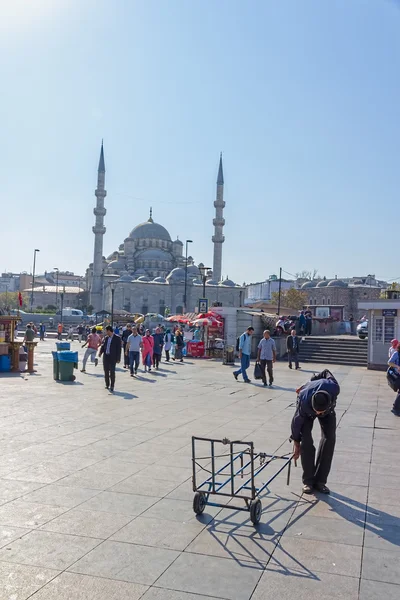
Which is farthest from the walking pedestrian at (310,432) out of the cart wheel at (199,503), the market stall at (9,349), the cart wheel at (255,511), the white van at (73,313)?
the white van at (73,313)

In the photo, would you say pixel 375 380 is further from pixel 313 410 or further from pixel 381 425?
pixel 313 410

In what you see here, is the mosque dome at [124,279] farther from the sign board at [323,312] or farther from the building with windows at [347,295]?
the sign board at [323,312]

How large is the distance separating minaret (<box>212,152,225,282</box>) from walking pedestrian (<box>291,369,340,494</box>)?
80.4 meters

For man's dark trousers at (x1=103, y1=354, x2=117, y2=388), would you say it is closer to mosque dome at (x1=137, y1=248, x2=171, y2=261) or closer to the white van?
the white van

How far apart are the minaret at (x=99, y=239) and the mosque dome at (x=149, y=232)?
15.3 m

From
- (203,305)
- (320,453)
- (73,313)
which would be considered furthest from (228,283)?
(320,453)

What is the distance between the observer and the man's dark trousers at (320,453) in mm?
5824

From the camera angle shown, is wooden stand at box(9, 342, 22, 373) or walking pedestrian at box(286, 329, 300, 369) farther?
walking pedestrian at box(286, 329, 300, 369)

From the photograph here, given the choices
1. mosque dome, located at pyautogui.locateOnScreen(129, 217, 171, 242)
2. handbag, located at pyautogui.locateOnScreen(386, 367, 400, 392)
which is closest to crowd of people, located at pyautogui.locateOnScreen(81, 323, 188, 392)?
handbag, located at pyautogui.locateOnScreen(386, 367, 400, 392)

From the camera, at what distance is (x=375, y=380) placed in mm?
17406

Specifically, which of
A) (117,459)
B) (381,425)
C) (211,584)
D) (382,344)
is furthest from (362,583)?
(382,344)

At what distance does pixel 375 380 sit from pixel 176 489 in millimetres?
12756

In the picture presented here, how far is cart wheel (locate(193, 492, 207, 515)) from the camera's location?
4.99m

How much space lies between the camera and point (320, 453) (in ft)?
19.4
